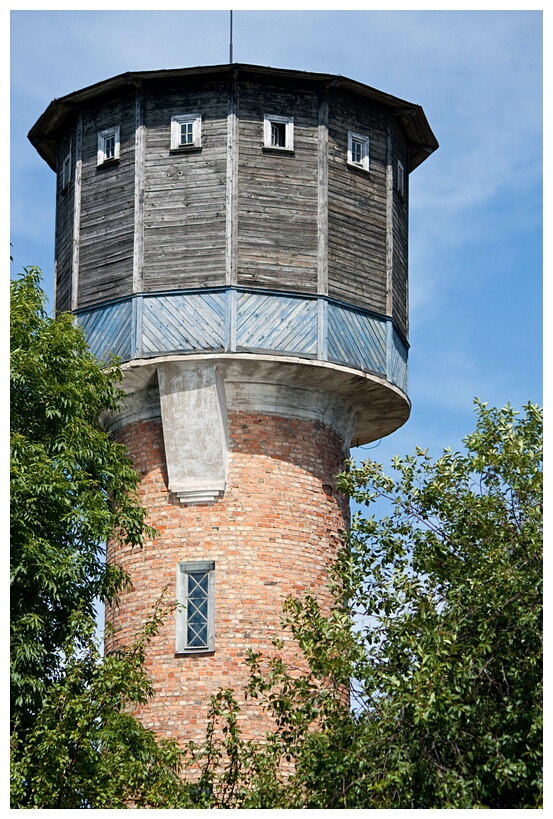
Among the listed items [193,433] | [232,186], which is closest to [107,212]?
[232,186]

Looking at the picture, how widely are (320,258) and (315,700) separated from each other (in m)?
7.82

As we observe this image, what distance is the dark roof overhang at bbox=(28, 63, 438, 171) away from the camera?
24798mm

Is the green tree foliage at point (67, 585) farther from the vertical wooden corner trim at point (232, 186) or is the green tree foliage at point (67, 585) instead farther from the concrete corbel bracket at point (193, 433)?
the vertical wooden corner trim at point (232, 186)

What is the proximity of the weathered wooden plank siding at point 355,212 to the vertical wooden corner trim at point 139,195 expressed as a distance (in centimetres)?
301

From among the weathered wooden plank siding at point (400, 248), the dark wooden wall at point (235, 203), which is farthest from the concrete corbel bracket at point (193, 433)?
the weathered wooden plank siding at point (400, 248)

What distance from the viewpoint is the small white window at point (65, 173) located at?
26.5 m

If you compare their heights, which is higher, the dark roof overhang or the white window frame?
the dark roof overhang

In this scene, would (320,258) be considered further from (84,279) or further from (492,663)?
(492,663)

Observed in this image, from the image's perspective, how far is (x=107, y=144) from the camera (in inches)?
1014

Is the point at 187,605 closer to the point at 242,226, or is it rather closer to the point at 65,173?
the point at 242,226

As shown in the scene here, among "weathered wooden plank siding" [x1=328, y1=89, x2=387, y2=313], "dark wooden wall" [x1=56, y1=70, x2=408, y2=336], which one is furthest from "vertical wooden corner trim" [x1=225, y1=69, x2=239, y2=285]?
"weathered wooden plank siding" [x1=328, y1=89, x2=387, y2=313]

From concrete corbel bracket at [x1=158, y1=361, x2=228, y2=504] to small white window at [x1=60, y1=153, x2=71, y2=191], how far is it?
445cm

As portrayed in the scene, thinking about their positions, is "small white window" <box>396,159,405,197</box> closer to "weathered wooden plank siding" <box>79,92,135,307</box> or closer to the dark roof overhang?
the dark roof overhang

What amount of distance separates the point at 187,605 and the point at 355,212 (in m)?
6.98
